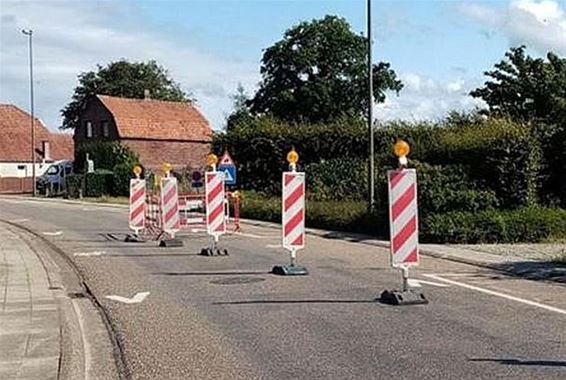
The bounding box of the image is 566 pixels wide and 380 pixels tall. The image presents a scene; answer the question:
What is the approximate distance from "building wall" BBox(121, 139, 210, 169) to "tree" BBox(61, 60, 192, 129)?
87.1 ft

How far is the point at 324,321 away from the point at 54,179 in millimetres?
68877

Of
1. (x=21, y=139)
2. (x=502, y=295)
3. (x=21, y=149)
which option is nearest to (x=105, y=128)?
(x=21, y=149)

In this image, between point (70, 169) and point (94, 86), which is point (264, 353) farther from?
point (94, 86)

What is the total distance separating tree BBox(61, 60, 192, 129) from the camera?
10962 cm

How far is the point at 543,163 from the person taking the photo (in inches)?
1064

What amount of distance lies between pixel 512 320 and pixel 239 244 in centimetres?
1297

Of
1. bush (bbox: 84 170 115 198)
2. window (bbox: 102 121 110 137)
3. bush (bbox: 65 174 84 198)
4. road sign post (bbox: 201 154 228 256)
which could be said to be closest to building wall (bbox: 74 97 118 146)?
window (bbox: 102 121 110 137)

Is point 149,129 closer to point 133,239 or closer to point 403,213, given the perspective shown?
point 133,239

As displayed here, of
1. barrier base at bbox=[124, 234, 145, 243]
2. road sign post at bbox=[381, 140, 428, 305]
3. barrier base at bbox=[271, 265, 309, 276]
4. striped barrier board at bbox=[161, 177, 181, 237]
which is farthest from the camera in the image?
barrier base at bbox=[124, 234, 145, 243]

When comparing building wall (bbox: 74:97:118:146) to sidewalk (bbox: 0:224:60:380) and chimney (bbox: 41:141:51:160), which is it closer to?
chimney (bbox: 41:141:51:160)

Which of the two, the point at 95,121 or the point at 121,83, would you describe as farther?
the point at 121,83

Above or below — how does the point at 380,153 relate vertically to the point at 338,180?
above

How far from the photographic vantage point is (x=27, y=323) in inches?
462

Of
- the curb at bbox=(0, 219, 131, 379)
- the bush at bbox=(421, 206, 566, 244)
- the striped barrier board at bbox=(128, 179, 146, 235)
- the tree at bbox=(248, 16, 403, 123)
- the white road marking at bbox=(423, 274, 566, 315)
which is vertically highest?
the tree at bbox=(248, 16, 403, 123)
